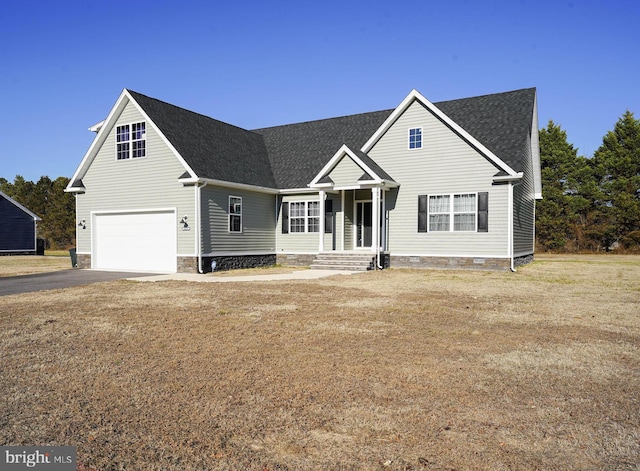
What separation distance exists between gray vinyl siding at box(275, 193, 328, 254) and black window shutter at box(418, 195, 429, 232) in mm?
4507

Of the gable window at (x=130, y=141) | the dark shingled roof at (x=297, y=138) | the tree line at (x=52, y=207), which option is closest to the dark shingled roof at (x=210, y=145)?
the dark shingled roof at (x=297, y=138)

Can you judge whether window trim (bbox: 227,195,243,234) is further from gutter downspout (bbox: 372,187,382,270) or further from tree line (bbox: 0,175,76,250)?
tree line (bbox: 0,175,76,250)

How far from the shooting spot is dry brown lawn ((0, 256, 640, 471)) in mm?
3551

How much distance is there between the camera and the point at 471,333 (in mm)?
7367

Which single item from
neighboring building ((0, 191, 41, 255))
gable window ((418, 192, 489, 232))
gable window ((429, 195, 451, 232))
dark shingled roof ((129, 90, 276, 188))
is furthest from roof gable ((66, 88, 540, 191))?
neighboring building ((0, 191, 41, 255))

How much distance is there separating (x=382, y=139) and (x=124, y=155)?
10587 millimetres

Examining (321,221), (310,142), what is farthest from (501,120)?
(310,142)

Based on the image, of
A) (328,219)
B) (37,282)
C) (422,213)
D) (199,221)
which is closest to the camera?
(37,282)

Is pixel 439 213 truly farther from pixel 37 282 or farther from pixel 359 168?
pixel 37 282

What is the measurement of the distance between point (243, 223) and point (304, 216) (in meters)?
2.87

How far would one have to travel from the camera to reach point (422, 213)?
64.6 ft

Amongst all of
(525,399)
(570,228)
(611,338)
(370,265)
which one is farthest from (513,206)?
(570,228)

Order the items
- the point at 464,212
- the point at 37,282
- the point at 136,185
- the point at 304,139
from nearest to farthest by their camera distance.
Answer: the point at 37,282 → the point at 464,212 → the point at 136,185 → the point at 304,139

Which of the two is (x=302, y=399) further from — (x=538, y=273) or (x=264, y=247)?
(x=264, y=247)
